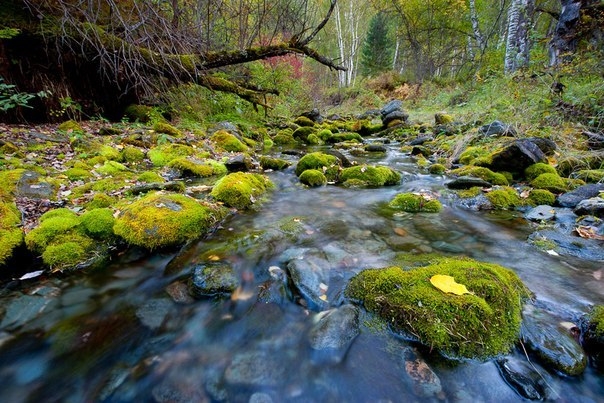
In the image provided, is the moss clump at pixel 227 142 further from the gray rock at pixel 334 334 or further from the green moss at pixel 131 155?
the gray rock at pixel 334 334

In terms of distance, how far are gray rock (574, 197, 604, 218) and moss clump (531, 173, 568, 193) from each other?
880mm

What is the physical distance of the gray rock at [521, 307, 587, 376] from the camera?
5.61 feet

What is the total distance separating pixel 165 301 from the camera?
2428mm

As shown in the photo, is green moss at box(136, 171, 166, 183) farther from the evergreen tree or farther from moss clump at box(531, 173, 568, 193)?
the evergreen tree

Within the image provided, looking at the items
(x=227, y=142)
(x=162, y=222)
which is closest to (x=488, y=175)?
(x=162, y=222)

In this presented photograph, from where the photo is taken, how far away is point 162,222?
10.1 ft

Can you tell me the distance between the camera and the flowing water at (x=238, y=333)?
172cm

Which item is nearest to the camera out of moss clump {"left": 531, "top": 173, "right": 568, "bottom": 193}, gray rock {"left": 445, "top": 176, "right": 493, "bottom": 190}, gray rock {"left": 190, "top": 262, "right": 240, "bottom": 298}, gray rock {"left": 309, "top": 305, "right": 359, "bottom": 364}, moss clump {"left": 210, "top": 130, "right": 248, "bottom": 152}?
gray rock {"left": 309, "top": 305, "right": 359, "bottom": 364}

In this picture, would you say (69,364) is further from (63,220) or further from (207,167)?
(207,167)

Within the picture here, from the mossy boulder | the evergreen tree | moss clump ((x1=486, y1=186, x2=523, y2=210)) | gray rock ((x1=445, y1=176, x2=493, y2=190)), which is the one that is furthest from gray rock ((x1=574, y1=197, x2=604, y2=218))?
the evergreen tree

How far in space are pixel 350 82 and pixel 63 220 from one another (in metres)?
30.6

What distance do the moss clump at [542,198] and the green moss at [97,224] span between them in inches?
218

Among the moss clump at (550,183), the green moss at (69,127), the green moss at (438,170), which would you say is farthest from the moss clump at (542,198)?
the green moss at (69,127)

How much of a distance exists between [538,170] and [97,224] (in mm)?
6582
